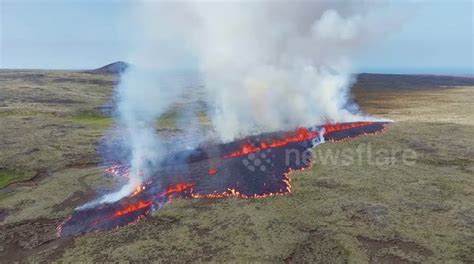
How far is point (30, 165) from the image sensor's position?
48.6 m

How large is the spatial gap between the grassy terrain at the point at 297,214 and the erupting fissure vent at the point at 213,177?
151 centimetres

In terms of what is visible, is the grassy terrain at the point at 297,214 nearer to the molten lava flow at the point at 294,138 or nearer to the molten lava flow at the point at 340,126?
the molten lava flow at the point at 294,138

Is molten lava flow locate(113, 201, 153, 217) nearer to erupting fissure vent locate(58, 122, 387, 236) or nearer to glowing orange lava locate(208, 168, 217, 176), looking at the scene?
erupting fissure vent locate(58, 122, 387, 236)

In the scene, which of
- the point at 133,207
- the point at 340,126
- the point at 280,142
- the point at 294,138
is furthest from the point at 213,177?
the point at 340,126

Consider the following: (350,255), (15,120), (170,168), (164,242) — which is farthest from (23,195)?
(15,120)

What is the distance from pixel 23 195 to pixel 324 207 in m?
27.7

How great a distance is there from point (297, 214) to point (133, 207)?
1356 centimetres

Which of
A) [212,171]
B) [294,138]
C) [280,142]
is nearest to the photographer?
[212,171]

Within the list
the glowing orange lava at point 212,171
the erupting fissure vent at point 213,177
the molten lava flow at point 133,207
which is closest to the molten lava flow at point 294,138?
the erupting fissure vent at point 213,177

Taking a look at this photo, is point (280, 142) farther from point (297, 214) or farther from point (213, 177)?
point (297, 214)

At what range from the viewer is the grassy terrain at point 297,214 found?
26.9m

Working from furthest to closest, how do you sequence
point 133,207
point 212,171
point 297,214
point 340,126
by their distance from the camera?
point 340,126 < point 212,171 < point 133,207 < point 297,214

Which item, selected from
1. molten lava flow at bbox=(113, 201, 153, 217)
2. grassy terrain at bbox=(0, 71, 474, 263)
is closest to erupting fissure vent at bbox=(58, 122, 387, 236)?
molten lava flow at bbox=(113, 201, 153, 217)

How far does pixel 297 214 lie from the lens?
32.1 meters
